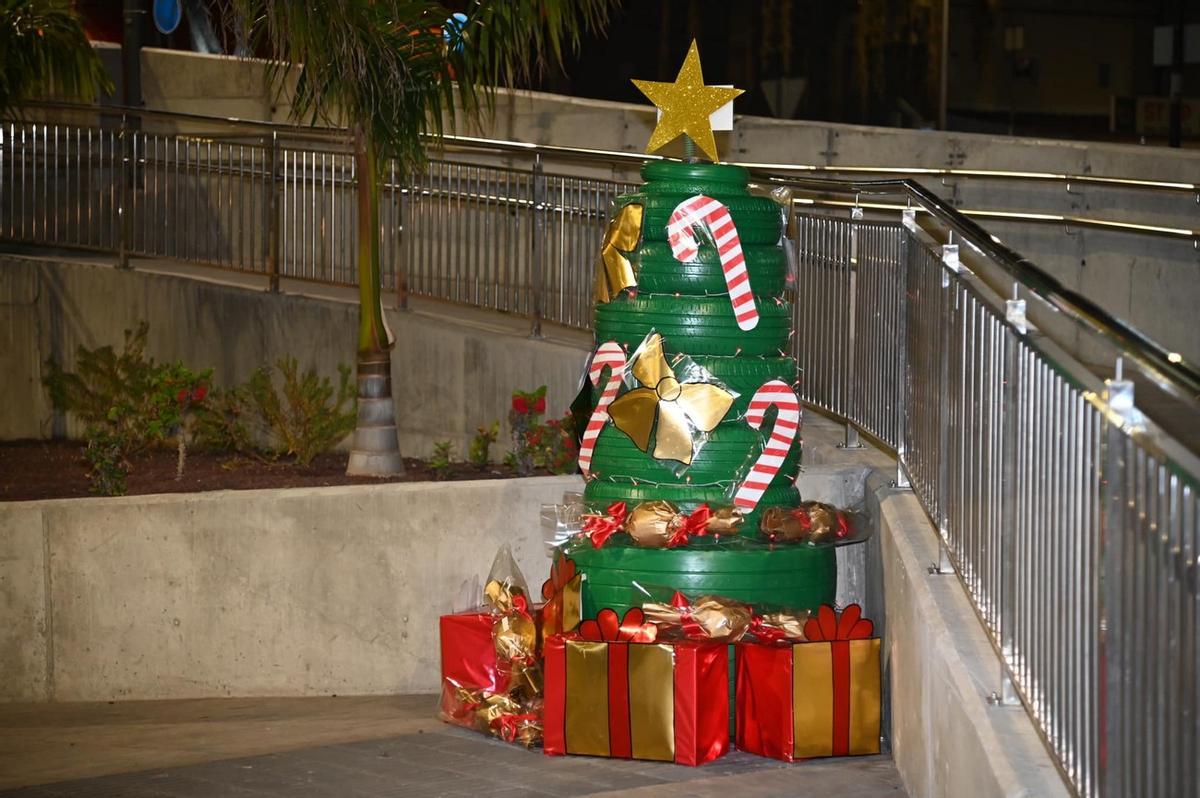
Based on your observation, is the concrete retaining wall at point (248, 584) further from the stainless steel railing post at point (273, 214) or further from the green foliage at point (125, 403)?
the stainless steel railing post at point (273, 214)

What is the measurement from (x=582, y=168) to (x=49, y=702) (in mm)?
8758

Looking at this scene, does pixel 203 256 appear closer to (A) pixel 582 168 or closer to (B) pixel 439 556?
(A) pixel 582 168

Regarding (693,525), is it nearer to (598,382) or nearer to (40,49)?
(598,382)

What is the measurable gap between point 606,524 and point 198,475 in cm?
480

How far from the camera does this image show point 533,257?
11.3 metres

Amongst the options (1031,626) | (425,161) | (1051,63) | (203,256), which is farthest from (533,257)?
(1051,63)

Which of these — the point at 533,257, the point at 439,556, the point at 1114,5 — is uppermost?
the point at 1114,5

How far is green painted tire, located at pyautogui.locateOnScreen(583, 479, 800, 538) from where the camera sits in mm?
6410

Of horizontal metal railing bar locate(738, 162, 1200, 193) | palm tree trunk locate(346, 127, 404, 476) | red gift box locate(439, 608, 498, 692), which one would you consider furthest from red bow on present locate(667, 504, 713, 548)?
horizontal metal railing bar locate(738, 162, 1200, 193)

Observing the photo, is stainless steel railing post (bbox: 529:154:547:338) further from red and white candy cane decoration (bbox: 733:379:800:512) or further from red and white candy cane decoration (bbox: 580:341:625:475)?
red and white candy cane decoration (bbox: 733:379:800:512)

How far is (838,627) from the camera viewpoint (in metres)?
6.08

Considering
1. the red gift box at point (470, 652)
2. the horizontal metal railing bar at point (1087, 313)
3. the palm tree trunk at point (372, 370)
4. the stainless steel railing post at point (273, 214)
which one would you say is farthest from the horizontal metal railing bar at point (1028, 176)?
the horizontal metal railing bar at point (1087, 313)

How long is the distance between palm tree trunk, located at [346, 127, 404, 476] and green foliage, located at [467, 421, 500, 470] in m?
0.62

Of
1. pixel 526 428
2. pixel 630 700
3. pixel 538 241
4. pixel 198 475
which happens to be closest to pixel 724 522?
pixel 630 700
